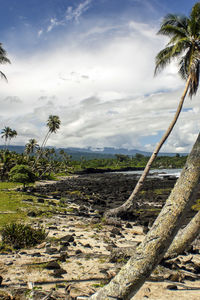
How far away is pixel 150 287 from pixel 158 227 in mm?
4562

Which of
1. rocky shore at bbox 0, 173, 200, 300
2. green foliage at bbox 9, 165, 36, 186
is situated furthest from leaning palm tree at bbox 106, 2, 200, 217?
green foliage at bbox 9, 165, 36, 186

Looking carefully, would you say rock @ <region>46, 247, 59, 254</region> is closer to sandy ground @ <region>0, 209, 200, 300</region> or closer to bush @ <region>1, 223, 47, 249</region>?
sandy ground @ <region>0, 209, 200, 300</region>

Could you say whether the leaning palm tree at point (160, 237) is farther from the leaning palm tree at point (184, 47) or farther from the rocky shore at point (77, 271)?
the leaning palm tree at point (184, 47)

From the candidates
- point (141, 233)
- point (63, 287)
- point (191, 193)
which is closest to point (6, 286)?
point (63, 287)

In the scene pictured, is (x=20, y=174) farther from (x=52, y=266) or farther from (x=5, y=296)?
(x=5, y=296)

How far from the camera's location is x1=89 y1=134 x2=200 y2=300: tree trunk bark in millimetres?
2996

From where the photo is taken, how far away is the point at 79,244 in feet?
34.3

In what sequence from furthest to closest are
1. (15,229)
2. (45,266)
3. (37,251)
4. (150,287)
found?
(15,229)
(37,251)
(45,266)
(150,287)

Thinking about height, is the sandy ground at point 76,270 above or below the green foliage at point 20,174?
below

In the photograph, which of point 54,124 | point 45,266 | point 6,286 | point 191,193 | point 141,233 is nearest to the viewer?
point 191,193

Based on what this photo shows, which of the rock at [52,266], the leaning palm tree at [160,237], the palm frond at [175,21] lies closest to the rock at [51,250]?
the rock at [52,266]

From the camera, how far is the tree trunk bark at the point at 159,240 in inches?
118

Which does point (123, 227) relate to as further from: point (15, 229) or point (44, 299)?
point (44, 299)

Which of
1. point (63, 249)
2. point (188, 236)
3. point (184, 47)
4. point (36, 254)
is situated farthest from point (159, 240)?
point (184, 47)
